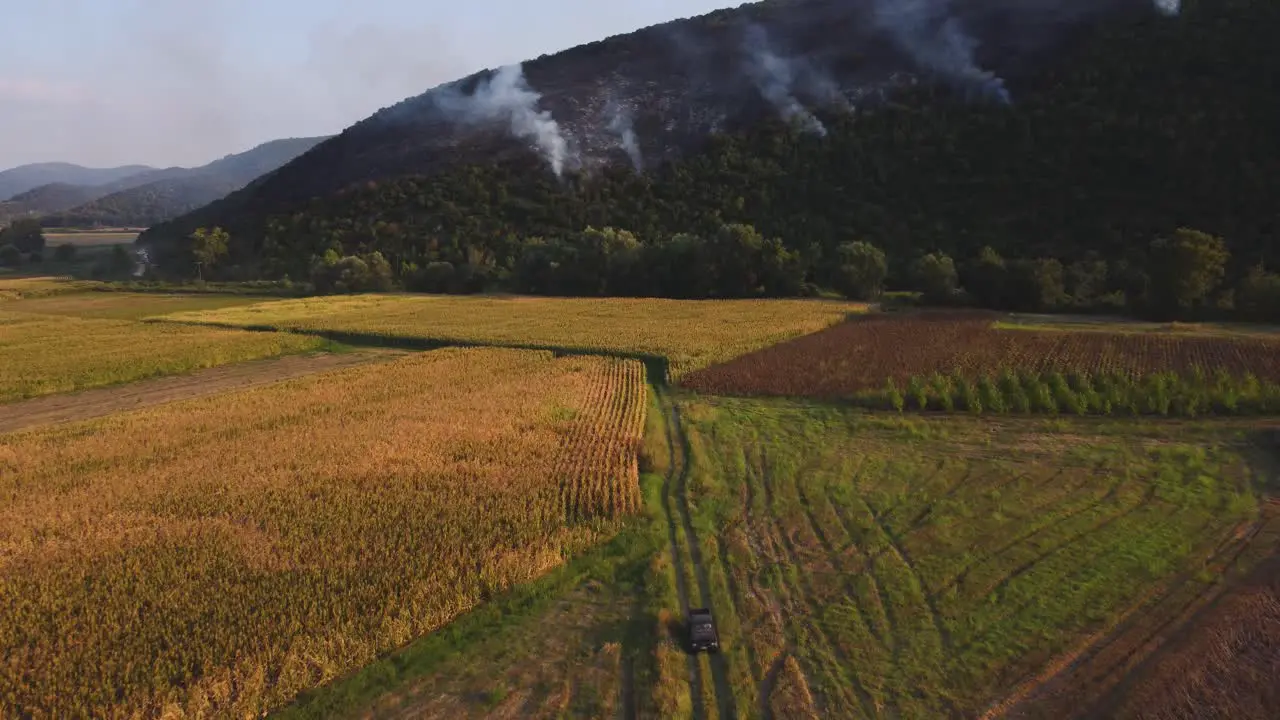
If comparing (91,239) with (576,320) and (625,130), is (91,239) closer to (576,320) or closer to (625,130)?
(625,130)

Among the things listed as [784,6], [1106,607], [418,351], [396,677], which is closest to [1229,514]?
[1106,607]

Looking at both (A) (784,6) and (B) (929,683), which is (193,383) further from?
(A) (784,6)

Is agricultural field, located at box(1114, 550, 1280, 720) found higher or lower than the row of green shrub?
lower

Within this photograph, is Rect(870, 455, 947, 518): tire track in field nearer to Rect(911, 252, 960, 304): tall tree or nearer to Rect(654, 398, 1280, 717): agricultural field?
Rect(654, 398, 1280, 717): agricultural field

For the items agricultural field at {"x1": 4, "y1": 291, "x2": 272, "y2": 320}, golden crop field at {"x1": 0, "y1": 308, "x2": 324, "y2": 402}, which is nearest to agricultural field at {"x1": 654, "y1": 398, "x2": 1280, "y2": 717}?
golden crop field at {"x1": 0, "y1": 308, "x2": 324, "y2": 402}

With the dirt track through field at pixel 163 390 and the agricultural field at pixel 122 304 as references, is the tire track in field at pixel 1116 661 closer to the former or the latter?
the dirt track through field at pixel 163 390

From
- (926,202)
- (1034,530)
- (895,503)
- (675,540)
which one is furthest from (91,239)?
(1034,530)
